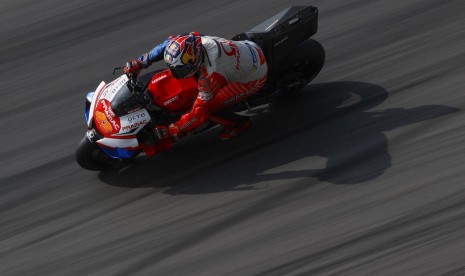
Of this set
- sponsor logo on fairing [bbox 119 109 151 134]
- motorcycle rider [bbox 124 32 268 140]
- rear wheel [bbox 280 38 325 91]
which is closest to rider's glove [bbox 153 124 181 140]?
motorcycle rider [bbox 124 32 268 140]

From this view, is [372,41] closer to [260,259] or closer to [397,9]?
[397,9]

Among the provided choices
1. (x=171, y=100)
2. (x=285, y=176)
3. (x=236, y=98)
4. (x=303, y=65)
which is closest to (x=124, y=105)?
(x=171, y=100)

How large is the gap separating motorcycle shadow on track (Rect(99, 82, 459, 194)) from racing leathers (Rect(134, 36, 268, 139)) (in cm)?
43

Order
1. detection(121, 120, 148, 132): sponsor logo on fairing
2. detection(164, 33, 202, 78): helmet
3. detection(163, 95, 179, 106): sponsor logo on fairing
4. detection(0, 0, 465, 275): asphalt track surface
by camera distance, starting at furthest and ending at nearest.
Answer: detection(163, 95, 179, 106): sponsor logo on fairing → detection(121, 120, 148, 132): sponsor logo on fairing → detection(164, 33, 202, 78): helmet → detection(0, 0, 465, 275): asphalt track surface

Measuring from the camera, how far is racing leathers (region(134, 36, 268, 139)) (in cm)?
748

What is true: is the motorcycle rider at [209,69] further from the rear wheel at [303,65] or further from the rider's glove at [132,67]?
the rear wheel at [303,65]

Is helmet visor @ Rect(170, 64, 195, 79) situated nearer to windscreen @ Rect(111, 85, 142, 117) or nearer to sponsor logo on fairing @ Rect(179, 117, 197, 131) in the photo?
sponsor logo on fairing @ Rect(179, 117, 197, 131)

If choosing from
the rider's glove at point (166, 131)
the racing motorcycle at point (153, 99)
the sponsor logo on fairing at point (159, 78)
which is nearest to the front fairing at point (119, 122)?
the racing motorcycle at point (153, 99)

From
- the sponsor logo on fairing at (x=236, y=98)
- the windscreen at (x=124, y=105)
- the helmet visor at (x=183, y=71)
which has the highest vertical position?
the helmet visor at (x=183, y=71)

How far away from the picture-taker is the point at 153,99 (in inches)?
306

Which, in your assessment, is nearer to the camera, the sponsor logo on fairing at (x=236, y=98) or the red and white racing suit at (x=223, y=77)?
the red and white racing suit at (x=223, y=77)

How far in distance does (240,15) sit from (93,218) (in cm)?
411

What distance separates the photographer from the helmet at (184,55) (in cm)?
728

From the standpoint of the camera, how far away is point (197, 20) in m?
10.6
